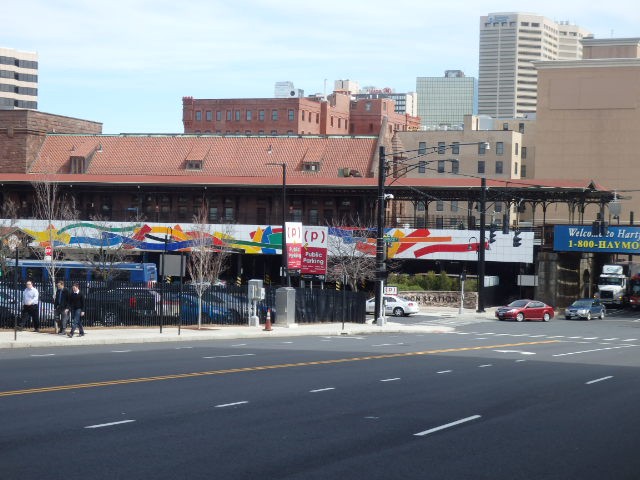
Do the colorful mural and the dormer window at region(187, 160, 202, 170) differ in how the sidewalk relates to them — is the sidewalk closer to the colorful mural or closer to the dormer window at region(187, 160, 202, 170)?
the colorful mural

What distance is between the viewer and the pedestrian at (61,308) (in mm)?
31484

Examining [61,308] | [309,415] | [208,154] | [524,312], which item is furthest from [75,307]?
[208,154]

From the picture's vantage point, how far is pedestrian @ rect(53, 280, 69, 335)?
3148 centimetres

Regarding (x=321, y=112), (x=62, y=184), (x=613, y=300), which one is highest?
(x=321, y=112)

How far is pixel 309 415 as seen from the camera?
1638 centimetres

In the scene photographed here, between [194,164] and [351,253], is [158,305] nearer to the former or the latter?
[351,253]

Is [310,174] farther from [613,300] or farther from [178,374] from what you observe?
[178,374]

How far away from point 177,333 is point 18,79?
11659 centimetres

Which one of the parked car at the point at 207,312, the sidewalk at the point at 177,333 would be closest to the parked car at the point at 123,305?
the sidewalk at the point at 177,333

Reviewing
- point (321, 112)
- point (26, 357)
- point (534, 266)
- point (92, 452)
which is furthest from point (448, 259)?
point (321, 112)

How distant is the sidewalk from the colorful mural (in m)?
23.7

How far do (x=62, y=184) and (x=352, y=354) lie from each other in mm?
54235

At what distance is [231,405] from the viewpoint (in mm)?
17234

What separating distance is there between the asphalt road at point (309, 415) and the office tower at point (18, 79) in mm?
120018
